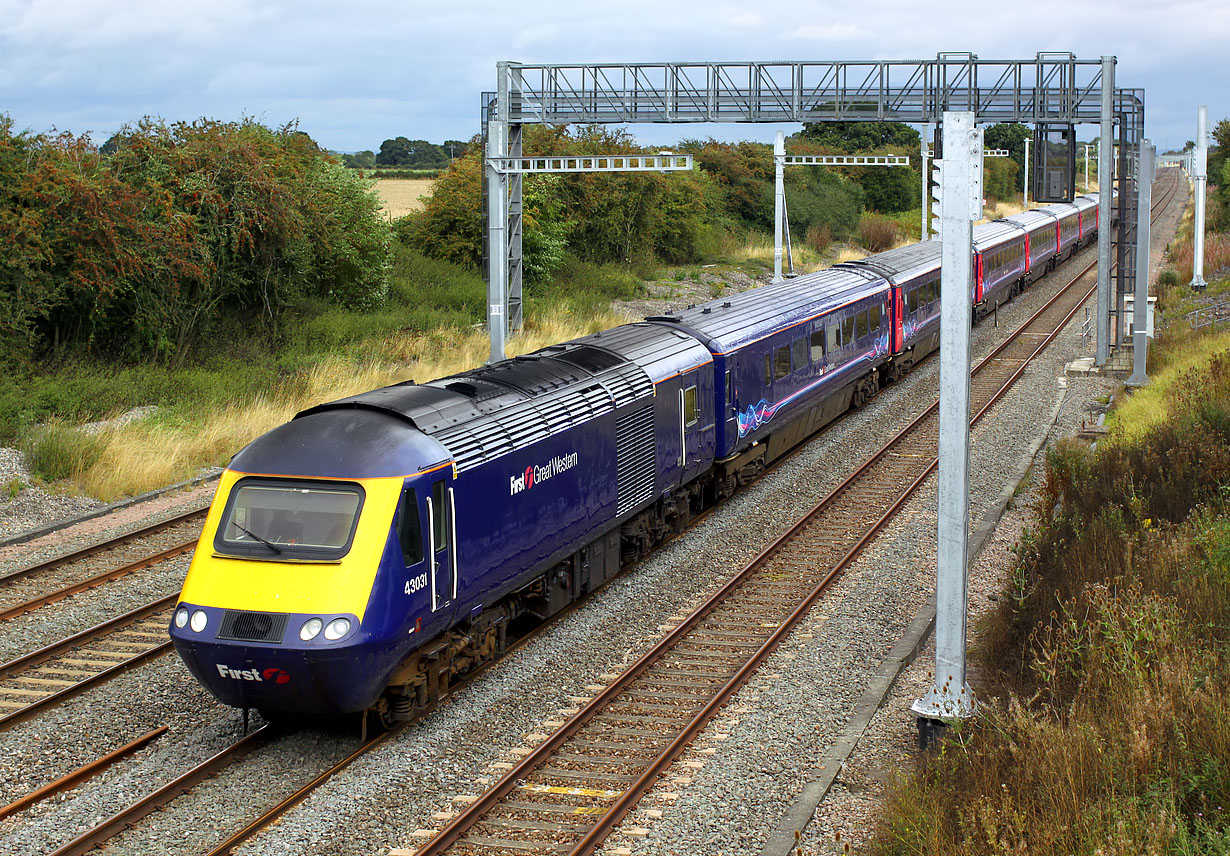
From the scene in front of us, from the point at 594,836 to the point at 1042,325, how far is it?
3047cm

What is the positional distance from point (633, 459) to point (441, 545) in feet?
14.8

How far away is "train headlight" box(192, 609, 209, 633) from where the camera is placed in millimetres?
9508

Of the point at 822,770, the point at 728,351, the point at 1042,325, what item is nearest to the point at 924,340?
the point at 1042,325

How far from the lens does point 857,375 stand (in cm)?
2433

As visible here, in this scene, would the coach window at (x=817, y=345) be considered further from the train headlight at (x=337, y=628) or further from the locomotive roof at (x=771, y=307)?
the train headlight at (x=337, y=628)

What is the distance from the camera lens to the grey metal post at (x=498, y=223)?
84.5ft

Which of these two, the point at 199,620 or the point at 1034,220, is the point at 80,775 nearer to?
the point at 199,620

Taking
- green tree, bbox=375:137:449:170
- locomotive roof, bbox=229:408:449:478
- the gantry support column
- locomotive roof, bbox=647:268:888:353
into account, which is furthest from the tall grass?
green tree, bbox=375:137:449:170

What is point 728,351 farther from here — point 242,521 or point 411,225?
point 411,225

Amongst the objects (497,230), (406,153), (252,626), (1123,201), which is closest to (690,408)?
(252,626)

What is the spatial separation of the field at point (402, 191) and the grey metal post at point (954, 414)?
39643mm

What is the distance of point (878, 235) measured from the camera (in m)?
63.5

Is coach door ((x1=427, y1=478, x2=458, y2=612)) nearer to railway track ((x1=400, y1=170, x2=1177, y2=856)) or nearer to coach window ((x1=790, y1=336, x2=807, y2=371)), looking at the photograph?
railway track ((x1=400, y1=170, x2=1177, y2=856))

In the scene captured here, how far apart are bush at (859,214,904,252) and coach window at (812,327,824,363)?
41983 mm
